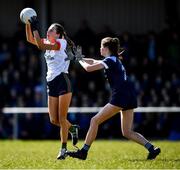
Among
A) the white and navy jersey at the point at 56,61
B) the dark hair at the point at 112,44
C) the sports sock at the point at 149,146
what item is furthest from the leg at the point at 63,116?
the sports sock at the point at 149,146

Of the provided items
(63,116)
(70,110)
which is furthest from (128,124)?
(70,110)

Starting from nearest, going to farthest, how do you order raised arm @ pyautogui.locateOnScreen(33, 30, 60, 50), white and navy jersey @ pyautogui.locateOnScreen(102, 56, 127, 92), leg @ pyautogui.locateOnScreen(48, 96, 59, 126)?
1. white and navy jersey @ pyautogui.locateOnScreen(102, 56, 127, 92)
2. raised arm @ pyautogui.locateOnScreen(33, 30, 60, 50)
3. leg @ pyautogui.locateOnScreen(48, 96, 59, 126)

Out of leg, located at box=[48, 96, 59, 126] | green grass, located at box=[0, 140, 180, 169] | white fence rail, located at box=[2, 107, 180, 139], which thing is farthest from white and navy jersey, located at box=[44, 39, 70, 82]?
white fence rail, located at box=[2, 107, 180, 139]

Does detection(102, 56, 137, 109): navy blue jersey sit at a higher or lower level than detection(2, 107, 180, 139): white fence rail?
higher

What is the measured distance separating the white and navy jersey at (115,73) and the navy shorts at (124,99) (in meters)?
0.09

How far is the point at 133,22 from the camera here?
2550 cm

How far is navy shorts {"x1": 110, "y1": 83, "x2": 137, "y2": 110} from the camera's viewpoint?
39.6 feet

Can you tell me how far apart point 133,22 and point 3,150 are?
10.5m

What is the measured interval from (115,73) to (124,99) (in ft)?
1.40

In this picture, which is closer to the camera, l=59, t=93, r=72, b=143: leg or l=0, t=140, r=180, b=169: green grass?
l=0, t=140, r=180, b=169: green grass

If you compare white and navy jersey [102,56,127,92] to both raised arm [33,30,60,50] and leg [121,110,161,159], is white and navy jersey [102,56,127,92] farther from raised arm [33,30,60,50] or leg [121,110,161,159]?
raised arm [33,30,60,50]

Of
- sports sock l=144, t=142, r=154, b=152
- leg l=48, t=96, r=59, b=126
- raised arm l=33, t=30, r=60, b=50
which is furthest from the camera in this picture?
leg l=48, t=96, r=59, b=126

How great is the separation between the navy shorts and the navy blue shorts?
91 centimetres

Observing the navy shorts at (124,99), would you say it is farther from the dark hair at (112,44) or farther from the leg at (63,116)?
the leg at (63,116)
